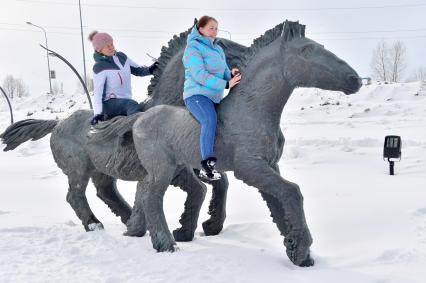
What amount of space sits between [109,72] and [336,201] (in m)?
2.74

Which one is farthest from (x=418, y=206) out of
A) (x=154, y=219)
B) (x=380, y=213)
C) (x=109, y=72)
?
(x=109, y=72)

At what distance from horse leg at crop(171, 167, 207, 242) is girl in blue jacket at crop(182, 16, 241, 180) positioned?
0.85m

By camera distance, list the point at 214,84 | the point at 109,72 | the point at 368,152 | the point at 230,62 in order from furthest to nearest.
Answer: the point at 368,152
the point at 109,72
the point at 230,62
the point at 214,84

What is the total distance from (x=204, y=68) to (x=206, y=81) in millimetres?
115

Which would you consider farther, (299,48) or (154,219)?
(154,219)

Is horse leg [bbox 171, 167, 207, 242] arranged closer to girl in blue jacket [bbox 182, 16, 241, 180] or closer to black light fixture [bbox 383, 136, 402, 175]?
girl in blue jacket [bbox 182, 16, 241, 180]

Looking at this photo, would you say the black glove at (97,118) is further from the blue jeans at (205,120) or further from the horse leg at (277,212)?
the horse leg at (277,212)

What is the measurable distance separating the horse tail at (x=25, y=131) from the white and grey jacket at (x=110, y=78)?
85cm

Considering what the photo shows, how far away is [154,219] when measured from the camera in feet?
12.7

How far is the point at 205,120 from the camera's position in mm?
3453

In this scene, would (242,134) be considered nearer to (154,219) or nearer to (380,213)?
(154,219)

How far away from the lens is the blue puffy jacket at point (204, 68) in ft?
11.5

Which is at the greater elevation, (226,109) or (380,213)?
(226,109)

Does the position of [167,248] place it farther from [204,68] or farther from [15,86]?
[15,86]
